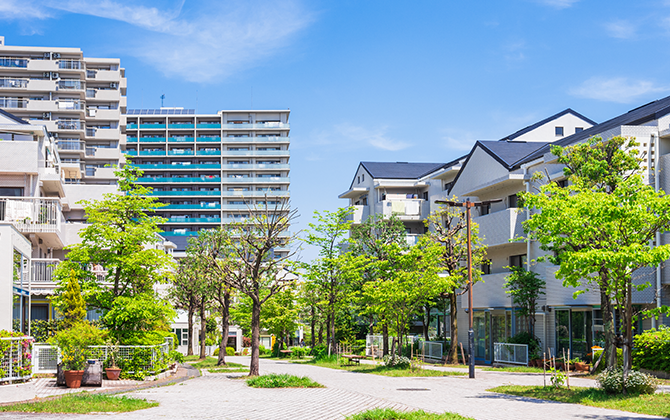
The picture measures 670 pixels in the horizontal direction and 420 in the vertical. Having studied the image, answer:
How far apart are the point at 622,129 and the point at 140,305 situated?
20.2 metres

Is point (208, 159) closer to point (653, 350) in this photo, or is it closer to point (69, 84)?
point (69, 84)

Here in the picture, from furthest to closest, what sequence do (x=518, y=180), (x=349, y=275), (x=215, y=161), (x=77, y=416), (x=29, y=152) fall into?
(x=215, y=161), (x=349, y=275), (x=518, y=180), (x=29, y=152), (x=77, y=416)

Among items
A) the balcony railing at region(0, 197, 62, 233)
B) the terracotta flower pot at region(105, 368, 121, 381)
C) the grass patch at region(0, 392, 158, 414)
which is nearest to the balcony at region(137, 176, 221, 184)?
the balcony railing at region(0, 197, 62, 233)

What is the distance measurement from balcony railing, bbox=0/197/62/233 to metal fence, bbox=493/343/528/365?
A: 22628mm

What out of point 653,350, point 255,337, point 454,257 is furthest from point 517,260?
point 255,337

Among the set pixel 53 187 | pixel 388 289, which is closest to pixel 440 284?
pixel 388 289

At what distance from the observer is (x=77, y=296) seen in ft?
81.0

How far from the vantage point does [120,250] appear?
1001 inches

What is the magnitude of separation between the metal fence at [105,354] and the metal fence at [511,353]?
659 inches

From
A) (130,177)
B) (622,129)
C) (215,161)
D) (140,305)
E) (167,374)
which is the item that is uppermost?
(215,161)

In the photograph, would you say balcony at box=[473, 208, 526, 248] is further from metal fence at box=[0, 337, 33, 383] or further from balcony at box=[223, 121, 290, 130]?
balcony at box=[223, 121, 290, 130]

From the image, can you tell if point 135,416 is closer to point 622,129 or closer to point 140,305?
point 140,305

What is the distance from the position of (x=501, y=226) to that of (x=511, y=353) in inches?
280

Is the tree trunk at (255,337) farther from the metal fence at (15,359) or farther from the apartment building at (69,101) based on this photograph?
the apartment building at (69,101)
